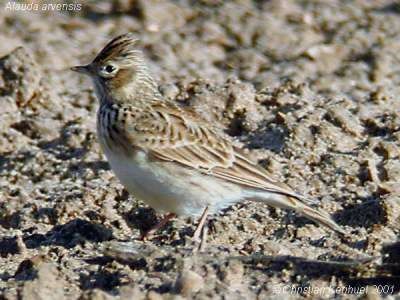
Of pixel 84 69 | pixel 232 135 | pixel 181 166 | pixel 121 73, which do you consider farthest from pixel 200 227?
pixel 232 135

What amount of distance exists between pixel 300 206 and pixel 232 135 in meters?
1.84

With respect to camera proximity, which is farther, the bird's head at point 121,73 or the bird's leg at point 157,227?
the bird's head at point 121,73

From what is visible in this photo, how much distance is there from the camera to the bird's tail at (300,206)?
745cm

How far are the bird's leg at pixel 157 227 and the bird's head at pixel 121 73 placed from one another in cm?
89

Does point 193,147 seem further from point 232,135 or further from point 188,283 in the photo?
point 188,283

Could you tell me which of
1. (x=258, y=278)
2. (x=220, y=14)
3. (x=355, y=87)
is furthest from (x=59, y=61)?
(x=258, y=278)

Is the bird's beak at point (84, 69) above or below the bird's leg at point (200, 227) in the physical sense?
above

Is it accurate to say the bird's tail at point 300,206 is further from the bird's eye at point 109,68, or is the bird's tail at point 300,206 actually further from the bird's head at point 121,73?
the bird's eye at point 109,68

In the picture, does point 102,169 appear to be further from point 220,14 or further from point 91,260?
point 220,14

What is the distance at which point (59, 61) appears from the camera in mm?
10977

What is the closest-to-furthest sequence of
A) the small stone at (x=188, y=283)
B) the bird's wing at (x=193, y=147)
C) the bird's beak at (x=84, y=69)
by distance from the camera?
the small stone at (x=188, y=283) → the bird's wing at (x=193, y=147) → the bird's beak at (x=84, y=69)

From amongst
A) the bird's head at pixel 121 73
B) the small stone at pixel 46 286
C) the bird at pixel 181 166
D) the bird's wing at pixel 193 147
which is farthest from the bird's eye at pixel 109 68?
the small stone at pixel 46 286

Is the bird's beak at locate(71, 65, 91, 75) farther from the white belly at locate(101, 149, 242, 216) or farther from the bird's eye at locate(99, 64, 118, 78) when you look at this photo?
the white belly at locate(101, 149, 242, 216)

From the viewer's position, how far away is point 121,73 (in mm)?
8320
